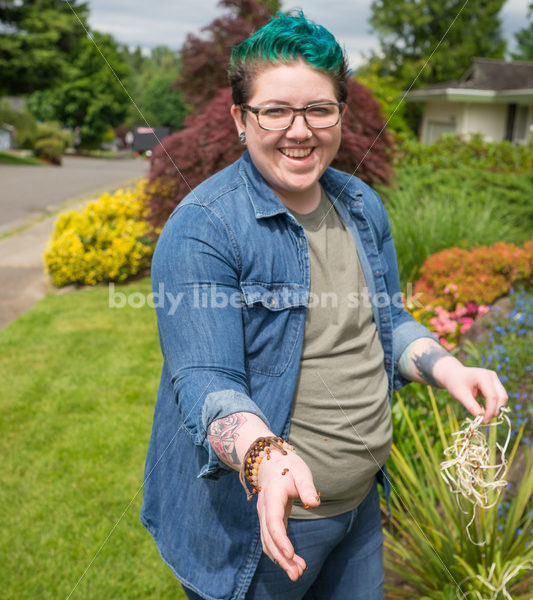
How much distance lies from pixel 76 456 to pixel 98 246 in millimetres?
4210

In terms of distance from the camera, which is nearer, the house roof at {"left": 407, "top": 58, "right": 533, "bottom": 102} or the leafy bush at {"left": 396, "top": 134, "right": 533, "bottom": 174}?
the leafy bush at {"left": 396, "top": 134, "right": 533, "bottom": 174}

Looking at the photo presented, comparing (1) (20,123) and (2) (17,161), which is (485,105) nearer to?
(2) (17,161)

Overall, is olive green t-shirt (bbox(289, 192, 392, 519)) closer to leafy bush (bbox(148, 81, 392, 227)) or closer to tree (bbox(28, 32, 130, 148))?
leafy bush (bbox(148, 81, 392, 227))

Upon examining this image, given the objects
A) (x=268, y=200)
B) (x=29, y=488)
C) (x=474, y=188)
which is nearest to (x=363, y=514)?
(x=268, y=200)

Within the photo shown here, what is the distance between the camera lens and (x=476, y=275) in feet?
14.8

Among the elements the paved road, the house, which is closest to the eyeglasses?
the paved road

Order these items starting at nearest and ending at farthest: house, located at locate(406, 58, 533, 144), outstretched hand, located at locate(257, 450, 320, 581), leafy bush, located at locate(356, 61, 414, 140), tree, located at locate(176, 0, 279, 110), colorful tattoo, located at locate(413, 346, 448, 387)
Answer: outstretched hand, located at locate(257, 450, 320, 581) < colorful tattoo, located at locate(413, 346, 448, 387) < tree, located at locate(176, 0, 279, 110) < leafy bush, located at locate(356, 61, 414, 140) < house, located at locate(406, 58, 533, 144)

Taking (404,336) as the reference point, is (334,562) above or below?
below

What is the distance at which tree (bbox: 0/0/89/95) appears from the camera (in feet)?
97.8

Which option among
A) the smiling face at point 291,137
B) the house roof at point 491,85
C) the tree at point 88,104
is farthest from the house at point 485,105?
the tree at point 88,104

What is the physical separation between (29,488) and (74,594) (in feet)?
2.95

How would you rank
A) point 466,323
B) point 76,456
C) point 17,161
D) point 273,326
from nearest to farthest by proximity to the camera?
1. point 273,326
2. point 76,456
3. point 466,323
4. point 17,161

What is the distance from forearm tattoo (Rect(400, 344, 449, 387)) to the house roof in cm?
2006

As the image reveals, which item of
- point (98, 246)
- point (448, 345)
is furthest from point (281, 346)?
point (98, 246)
